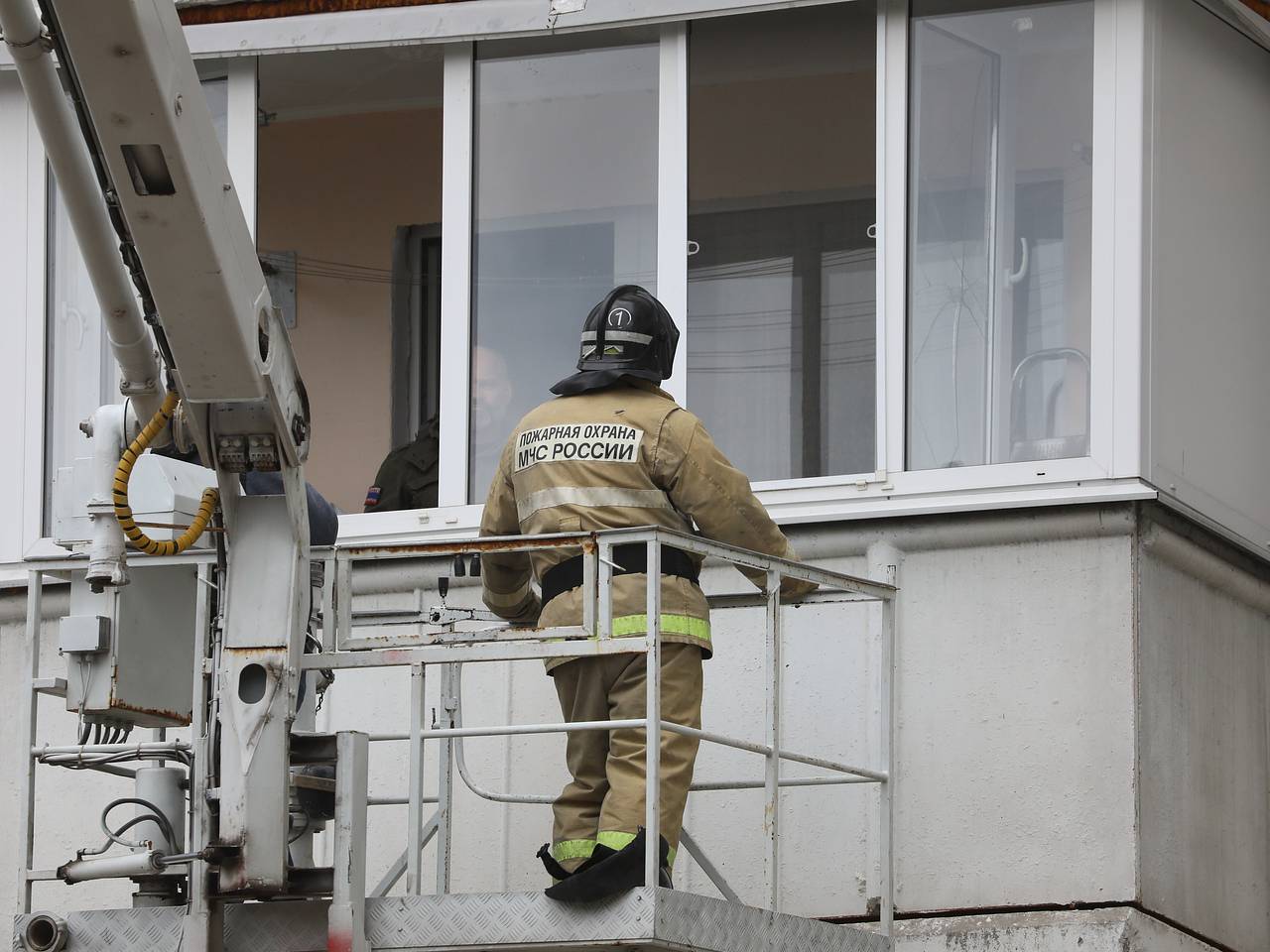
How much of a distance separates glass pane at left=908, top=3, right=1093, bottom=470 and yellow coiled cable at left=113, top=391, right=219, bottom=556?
3.09 meters

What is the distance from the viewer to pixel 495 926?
721 centimetres

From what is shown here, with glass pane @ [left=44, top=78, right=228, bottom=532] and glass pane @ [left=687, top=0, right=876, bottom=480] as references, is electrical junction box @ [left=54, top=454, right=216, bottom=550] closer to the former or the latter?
glass pane @ [left=687, top=0, right=876, bottom=480]

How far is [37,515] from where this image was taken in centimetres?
1053

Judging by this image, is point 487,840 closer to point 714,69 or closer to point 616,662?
point 616,662

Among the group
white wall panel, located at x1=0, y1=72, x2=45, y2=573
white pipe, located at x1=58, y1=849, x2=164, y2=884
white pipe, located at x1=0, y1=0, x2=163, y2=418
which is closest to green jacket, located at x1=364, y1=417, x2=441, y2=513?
white wall panel, located at x1=0, y1=72, x2=45, y2=573

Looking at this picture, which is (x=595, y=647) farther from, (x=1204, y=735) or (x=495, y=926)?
(x=1204, y=735)

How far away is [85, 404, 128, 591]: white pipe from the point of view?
7457 mm

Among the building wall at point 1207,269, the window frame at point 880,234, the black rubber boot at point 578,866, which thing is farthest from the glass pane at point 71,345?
the building wall at point 1207,269

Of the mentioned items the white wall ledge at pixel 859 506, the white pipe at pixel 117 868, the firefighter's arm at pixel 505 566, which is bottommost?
the white pipe at pixel 117 868

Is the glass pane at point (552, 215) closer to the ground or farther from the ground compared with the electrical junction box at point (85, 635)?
farther from the ground

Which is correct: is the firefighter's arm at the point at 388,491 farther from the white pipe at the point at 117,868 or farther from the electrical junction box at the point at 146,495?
the white pipe at the point at 117,868

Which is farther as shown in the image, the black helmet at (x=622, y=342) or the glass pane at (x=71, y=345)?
the glass pane at (x=71, y=345)

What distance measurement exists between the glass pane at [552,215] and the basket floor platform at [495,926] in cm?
288

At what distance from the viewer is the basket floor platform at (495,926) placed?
7.09 meters
